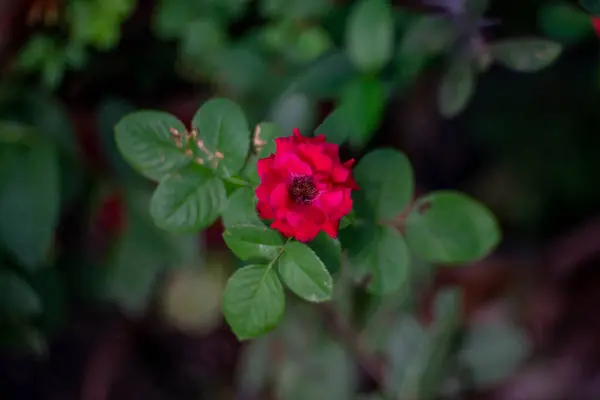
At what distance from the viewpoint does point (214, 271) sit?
3.87 feet

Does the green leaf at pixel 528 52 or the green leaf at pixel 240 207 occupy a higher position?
the green leaf at pixel 528 52

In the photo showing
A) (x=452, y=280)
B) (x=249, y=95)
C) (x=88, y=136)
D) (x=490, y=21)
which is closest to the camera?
(x=490, y=21)

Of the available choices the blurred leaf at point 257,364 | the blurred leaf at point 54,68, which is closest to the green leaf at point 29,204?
the blurred leaf at point 54,68

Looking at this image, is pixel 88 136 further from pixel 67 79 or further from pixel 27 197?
pixel 27 197

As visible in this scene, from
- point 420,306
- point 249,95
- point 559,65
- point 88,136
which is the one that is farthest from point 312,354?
point 559,65

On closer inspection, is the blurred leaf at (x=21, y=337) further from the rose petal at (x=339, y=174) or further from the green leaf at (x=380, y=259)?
the rose petal at (x=339, y=174)

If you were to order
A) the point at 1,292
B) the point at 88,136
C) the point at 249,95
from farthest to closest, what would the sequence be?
the point at 88,136 < the point at 249,95 < the point at 1,292

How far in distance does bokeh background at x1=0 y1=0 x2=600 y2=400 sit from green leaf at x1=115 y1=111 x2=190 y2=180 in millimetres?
221

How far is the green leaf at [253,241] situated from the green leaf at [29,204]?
1.77 feet

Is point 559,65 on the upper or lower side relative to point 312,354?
upper

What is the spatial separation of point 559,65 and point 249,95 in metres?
0.63

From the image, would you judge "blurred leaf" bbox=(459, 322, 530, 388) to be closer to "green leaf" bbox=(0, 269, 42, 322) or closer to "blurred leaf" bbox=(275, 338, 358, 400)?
"blurred leaf" bbox=(275, 338, 358, 400)

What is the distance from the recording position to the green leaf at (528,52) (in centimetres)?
72

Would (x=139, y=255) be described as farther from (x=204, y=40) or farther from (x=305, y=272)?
(x=305, y=272)
